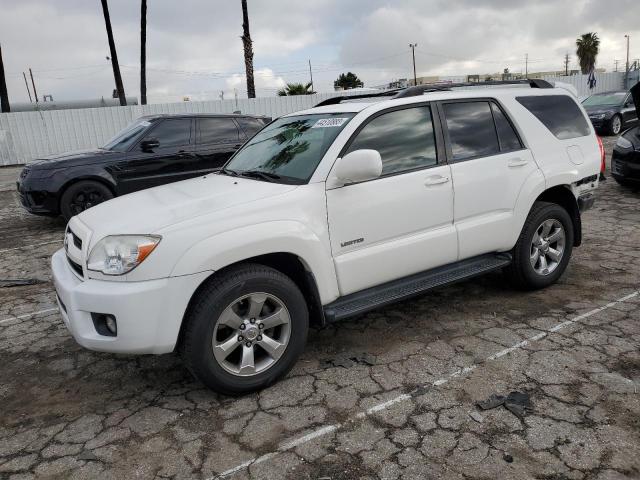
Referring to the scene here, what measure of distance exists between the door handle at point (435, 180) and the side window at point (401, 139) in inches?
4.2

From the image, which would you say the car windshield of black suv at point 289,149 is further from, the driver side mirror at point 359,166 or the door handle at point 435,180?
the door handle at point 435,180

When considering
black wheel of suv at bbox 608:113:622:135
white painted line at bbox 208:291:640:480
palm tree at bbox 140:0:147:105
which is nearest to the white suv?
white painted line at bbox 208:291:640:480

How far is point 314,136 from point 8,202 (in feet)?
32.9

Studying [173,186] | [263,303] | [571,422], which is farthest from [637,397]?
[173,186]

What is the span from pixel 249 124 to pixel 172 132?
1.36 m

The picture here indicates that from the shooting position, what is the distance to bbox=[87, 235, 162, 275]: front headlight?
2789 millimetres

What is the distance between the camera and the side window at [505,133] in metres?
4.15

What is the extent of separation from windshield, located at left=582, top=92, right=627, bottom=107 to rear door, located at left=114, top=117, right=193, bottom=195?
14471 mm

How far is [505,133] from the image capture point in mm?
4188

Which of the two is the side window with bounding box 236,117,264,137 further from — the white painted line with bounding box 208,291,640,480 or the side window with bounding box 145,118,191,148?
the white painted line with bounding box 208,291,640,480

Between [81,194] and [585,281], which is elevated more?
[81,194]

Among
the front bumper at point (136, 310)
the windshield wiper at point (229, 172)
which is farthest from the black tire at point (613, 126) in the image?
the front bumper at point (136, 310)

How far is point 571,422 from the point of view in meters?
2.70

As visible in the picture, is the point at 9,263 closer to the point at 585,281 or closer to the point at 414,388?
the point at 414,388
